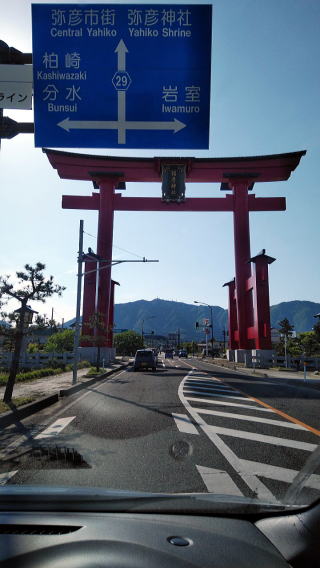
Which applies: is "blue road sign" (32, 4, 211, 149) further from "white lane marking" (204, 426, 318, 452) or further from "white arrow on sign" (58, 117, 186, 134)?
"white lane marking" (204, 426, 318, 452)

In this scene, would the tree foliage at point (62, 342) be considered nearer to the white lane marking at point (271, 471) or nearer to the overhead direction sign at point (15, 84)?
the overhead direction sign at point (15, 84)

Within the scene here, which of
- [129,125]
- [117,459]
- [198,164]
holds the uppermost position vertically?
[198,164]

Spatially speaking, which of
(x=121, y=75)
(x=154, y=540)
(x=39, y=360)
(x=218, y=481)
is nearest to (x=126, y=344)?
(x=39, y=360)

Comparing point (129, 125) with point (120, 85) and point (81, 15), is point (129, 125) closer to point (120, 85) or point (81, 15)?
point (120, 85)

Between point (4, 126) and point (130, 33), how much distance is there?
274cm

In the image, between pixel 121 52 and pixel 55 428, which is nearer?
pixel 121 52

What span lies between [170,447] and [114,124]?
5.52 metres

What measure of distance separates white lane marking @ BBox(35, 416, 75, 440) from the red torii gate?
21343 millimetres

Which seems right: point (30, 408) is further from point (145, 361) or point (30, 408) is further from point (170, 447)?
point (145, 361)

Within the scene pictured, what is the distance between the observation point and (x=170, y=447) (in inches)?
255

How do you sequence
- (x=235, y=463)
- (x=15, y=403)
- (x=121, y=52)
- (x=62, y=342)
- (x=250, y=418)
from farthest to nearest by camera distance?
(x=62, y=342) → (x=15, y=403) → (x=250, y=418) → (x=121, y=52) → (x=235, y=463)

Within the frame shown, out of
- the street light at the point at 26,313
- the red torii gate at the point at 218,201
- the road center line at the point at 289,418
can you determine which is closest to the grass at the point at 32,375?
the street light at the point at 26,313

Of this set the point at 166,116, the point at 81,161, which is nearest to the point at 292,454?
the point at 166,116

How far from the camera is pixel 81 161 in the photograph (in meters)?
31.5
